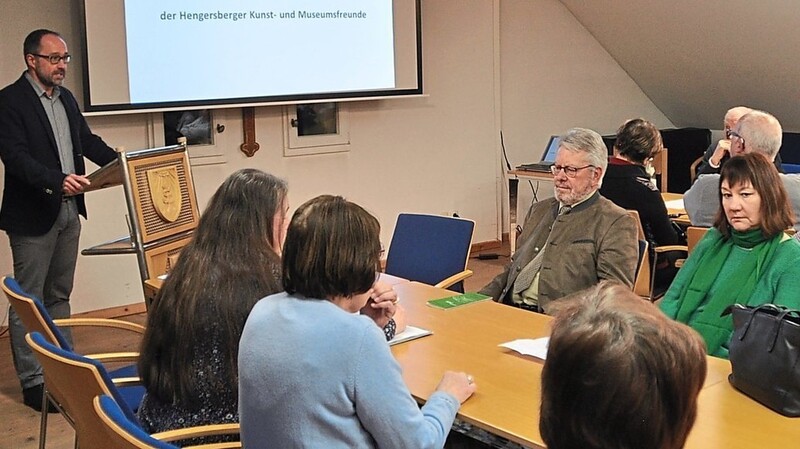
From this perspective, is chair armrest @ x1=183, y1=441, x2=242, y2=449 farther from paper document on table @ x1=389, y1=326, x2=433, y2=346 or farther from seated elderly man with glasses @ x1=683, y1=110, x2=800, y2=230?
seated elderly man with glasses @ x1=683, y1=110, x2=800, y2=230

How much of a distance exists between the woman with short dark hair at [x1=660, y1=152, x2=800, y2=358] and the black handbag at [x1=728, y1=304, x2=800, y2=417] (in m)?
0.59

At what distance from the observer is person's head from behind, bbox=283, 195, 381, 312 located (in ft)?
6.51

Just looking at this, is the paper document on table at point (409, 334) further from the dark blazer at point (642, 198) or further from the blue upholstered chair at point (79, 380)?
the dark blazer at point (642, 198)

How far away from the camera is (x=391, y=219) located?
22.7 ft

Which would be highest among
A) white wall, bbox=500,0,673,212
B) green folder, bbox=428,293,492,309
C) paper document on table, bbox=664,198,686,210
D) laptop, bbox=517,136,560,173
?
white wall, bbox=500,0,673,212

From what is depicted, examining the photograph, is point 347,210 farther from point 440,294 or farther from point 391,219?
point 391,219

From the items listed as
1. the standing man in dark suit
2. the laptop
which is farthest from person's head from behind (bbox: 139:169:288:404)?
the laptop

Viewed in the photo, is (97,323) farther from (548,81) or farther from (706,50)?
(706,50)

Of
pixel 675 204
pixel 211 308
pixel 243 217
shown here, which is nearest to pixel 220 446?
pixel 211 308

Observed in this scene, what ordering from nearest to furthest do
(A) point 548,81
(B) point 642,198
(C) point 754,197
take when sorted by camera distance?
(C) point 754,197
(B) point 642,198
(A) point 548,81

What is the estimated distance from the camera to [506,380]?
7.97 feet

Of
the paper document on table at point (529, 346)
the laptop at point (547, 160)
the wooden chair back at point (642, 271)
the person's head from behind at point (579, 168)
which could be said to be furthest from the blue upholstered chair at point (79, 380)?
the laptop at point (547, 160)

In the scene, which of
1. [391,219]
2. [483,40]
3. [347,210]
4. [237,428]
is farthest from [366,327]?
[483,40]

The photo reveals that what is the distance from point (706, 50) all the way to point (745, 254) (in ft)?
16.0
